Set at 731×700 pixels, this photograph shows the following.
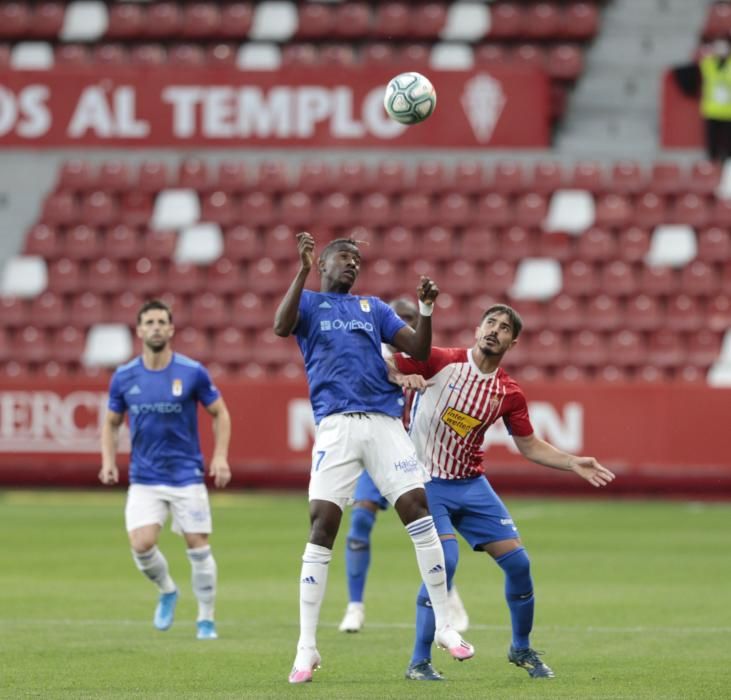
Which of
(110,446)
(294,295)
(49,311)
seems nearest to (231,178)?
(49,311)

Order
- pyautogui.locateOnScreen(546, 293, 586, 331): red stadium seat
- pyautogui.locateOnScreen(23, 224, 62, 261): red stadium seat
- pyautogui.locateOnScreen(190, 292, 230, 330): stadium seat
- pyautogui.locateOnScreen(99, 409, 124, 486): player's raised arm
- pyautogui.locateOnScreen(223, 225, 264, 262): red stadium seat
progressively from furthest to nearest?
pyautogui.locateOnScreen(23, 224, 62, 261): red stadium seat
pyautogui.locateOnScreen(223, 225, 264, 262): red stadium seat
pyautogui.locateOnScreen(190, 292, 230, 330): stadium seat
pyautogui.locateOnScreen(546, 293, 586, 331): red stadium seat
pyautogui.locateOnScreen(99, 409, 124, 486): player's raised arm

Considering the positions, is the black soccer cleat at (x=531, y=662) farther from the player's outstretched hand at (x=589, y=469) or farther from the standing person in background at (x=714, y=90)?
the standing person in background at (x=714, y=90)

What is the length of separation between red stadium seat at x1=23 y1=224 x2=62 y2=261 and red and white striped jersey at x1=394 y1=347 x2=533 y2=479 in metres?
18.6

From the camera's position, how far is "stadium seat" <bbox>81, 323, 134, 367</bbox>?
25453 millimetres

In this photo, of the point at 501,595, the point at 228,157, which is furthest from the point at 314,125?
the point at 501,595

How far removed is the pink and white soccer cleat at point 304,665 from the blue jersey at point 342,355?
121 cm

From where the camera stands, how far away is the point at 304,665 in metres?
8.50

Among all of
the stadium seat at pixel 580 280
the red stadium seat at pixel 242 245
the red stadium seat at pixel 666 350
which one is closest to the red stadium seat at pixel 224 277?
the red stadium seat at pixel 242 245

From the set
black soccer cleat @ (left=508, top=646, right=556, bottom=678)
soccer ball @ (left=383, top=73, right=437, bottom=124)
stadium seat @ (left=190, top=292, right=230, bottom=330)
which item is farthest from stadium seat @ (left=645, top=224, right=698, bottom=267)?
black soccer cleat @ (left=508, top=646, right=556, bottom=678)

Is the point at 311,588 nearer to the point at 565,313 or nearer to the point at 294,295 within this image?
the point at 294,295

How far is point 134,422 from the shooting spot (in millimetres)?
11062

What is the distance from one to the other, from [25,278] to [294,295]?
61.8 feet

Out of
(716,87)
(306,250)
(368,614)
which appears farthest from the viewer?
(716,87)

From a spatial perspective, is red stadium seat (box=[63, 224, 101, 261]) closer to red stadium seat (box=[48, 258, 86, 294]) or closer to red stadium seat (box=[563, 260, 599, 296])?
Result: red stadium seat (box=[48, 258, 86, 294])
